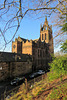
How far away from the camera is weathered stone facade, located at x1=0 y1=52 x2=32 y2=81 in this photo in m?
21.9

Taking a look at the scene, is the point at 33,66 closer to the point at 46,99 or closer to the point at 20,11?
the point at 46,99

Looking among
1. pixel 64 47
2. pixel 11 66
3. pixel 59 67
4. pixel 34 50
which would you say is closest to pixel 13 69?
pixel 11 66

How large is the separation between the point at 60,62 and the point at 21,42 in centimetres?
3180

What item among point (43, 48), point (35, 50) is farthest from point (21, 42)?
point (43, 48)

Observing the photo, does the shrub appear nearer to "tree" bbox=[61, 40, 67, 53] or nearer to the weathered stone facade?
"tree" bbox=[61, 40, 67, 53]

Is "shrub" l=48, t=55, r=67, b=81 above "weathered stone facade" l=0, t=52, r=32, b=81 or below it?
above

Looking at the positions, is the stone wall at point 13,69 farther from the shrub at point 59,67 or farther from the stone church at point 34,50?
the shrub at point 59,67

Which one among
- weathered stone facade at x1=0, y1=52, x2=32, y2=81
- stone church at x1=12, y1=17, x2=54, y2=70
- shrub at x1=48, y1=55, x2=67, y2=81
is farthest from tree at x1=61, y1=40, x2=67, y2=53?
stone church at x1=12, y1=17, x2=54, y2=70

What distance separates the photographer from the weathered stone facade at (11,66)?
71.8 feet

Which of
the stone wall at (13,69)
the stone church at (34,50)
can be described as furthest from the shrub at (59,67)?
the stone church at (34,50)

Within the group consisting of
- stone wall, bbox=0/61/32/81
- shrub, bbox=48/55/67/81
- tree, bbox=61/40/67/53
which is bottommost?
stone wall, bbox=0/61/32/81

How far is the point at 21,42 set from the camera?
129 ft

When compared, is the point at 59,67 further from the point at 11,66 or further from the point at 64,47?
the point at 11,66

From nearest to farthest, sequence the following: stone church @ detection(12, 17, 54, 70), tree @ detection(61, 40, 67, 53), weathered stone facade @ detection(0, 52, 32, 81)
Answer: tree @ detection(61, 40, 67, 53) → weathered stone facade @ detection(0, 52, 32, 81) → stone church @ detection(12, 17, 54, 70)
